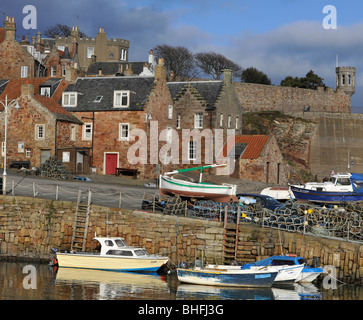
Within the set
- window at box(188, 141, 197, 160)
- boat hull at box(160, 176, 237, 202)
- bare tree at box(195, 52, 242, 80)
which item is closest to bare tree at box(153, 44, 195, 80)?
bare tree at box(195, 52, 242, 80)

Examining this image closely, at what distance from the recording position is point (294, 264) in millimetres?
28391

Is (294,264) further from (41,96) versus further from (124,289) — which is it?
(41,96)

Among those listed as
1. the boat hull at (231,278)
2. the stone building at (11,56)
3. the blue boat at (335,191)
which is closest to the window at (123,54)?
the stone building at (11,56)

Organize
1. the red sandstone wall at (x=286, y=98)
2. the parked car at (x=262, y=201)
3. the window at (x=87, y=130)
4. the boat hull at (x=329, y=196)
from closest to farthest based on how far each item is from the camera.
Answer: the parked car at (x=262, y=201) < the boat hull at (x=329, y=196) < the window at (x=87, y=130) < the red sandstone wall at (x=286, y=98)

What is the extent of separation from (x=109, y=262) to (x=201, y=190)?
10819mm

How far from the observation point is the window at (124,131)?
2051 inches

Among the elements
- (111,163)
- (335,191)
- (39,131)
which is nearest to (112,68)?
(111,163)

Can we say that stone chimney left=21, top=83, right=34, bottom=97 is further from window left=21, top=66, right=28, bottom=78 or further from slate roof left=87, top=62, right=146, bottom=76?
slate roof left=87, top=62, right=146, bottom=76

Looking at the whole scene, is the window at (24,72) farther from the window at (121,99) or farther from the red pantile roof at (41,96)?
the window at (121,99)

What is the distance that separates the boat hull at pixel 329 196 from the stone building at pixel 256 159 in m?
11.1

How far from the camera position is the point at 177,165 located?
185 feet

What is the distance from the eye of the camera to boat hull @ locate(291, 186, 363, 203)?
42875 mm
